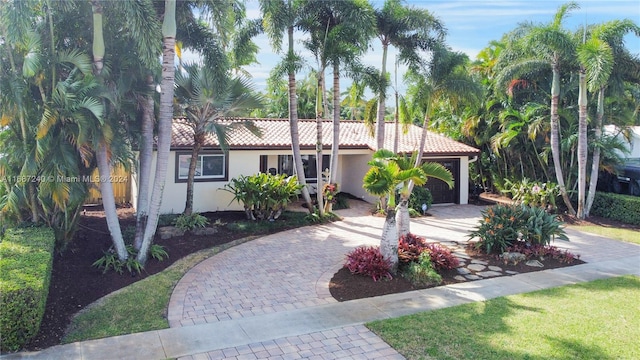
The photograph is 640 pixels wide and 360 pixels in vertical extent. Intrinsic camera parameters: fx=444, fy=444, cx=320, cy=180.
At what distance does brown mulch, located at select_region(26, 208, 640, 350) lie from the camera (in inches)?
278

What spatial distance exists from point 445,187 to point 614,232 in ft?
22.7

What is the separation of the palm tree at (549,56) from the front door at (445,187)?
4.06m

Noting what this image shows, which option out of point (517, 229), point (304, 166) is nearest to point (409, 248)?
point (517, 229)

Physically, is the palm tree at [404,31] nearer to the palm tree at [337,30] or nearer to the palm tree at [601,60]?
the palm tree at [337,30]

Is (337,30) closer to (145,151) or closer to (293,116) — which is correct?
(293,116)

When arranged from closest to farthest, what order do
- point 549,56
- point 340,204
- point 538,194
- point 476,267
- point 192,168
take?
point 476,267 → point 192,168 → point 549,56 → point 538,194 → point 340,204

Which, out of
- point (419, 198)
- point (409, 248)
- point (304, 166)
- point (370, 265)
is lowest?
point (370, 265)

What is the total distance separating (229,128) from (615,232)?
13159mm

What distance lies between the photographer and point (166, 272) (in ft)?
31.7

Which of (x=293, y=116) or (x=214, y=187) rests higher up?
(x=293, y=116)

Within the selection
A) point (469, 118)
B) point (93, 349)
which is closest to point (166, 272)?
point (93, 349)

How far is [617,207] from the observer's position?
1669 centimetres

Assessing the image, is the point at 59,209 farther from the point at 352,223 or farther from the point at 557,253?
the point at 557,253

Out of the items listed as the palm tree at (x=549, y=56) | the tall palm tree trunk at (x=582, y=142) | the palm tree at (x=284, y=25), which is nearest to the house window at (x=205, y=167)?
the palm tree at (x=284, y=25)
